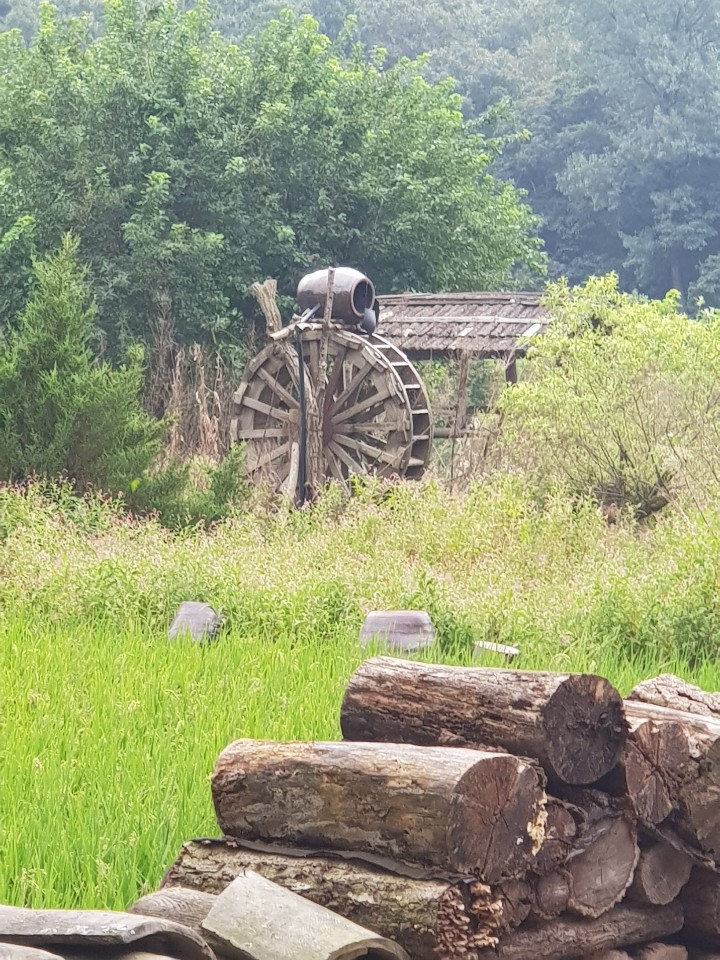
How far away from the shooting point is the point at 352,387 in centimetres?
1527

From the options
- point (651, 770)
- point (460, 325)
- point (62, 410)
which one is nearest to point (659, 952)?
point (651, 770)

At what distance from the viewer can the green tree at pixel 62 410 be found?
Result: 38.2 feet

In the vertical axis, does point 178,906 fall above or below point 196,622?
above

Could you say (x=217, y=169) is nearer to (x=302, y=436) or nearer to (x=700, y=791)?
(x=302, y=436)

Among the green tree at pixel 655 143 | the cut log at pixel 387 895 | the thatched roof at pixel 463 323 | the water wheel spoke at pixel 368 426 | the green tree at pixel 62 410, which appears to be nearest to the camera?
the cut log at pixel 387 895

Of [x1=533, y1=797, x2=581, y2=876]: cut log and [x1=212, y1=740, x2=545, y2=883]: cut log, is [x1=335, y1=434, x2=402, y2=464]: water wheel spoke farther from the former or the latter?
[x1=533, y1=797, x2=581, y2=876]: cut log

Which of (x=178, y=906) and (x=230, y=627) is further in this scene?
(x=230, y=627)

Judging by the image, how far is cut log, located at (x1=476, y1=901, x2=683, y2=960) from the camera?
9.60 ft

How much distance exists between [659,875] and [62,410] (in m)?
9.10

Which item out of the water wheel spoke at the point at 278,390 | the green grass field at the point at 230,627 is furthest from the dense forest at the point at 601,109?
the green grass field at the point at 230,627

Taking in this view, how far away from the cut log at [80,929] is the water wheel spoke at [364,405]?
1260 centimetres

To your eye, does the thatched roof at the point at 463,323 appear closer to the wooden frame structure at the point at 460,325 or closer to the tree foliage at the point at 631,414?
the wooden frame structure at the point at 460,325

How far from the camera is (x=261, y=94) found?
22.1 metres

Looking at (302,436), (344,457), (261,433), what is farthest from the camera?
(261,433)
